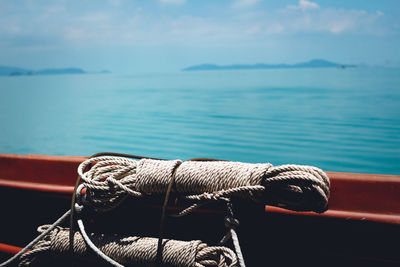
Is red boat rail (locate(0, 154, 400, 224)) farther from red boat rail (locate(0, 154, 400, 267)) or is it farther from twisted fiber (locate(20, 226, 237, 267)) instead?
twisted fiber (locate(20, 226, 237, 267))

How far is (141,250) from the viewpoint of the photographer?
45.3 inches

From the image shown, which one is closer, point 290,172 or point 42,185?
point 290,172

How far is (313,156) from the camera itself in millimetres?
7121

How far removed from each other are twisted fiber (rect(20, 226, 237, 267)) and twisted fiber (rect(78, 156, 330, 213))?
0.14 meters

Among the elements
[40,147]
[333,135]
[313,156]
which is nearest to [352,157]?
[313,156]

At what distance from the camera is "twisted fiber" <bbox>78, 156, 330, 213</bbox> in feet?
3.41

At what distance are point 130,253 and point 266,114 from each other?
452 inches

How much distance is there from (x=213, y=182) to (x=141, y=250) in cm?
35

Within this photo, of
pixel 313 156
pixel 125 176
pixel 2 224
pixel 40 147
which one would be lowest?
pixel 40 147

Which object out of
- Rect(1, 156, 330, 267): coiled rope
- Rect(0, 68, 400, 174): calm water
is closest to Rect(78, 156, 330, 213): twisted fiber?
Rect(1, 156, 330, 267): coiled rope

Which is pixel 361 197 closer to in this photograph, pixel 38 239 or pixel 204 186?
pixel 204 186

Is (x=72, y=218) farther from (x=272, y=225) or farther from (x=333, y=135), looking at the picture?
(x=333, y=135)

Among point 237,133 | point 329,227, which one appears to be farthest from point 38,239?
point 237,133

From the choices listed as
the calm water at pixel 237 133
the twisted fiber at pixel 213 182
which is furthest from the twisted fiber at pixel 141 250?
the calm water at pixel 237 133
